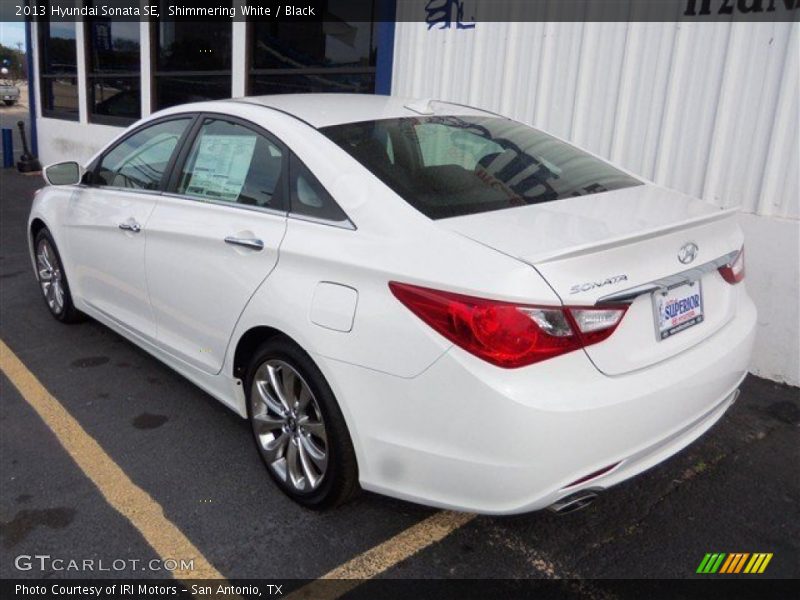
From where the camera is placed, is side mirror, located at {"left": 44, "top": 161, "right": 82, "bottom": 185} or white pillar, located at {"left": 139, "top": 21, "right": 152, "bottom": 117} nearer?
side mirror, located at {"left": 44, "top": 161, "right": 82, "bottom": 185}

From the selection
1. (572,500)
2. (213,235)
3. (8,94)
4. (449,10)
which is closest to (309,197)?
(213,235)

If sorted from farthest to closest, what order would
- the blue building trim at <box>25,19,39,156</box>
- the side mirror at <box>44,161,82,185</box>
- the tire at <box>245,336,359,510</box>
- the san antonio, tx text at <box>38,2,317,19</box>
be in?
the blue building trim at <box>25,19,39,156</box> < the san antonio, tx text at <box>38,2,317,19</box> < the side mirror at <box>44,161,82,185</box> < the tire at <box>245,336,359,510</box>

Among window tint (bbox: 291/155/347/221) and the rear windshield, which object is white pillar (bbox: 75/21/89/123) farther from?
window tint (bbox: 291/155/347/221)

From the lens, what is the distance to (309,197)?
2744mm

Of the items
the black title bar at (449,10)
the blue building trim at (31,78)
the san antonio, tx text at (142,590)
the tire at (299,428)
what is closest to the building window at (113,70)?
the black title bar at (449,10)

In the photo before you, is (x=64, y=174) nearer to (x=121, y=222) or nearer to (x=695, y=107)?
(x=121, y=222)

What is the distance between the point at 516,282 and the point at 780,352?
2.90 m

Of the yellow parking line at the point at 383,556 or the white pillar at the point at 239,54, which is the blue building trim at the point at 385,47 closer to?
the white pillar at the point at 239,54

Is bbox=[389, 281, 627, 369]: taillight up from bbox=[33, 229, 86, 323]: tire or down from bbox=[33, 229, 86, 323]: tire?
up

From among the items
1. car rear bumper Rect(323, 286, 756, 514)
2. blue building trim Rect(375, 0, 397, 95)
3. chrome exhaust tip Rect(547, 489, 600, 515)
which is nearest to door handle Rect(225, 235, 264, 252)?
car rear bumper Rect(323, 286, 756, 514)

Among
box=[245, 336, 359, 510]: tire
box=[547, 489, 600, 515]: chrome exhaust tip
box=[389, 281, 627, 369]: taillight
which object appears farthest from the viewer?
box=[245, 336, 359, 510]: tire

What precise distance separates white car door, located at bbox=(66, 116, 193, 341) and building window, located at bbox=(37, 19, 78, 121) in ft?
30.4

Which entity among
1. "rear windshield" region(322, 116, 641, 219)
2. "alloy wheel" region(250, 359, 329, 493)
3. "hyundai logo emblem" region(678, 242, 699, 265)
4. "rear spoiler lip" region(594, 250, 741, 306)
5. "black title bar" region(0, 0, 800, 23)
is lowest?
"alloy wheel" region(250, 359, 329, 493)

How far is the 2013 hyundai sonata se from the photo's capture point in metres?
2.12
